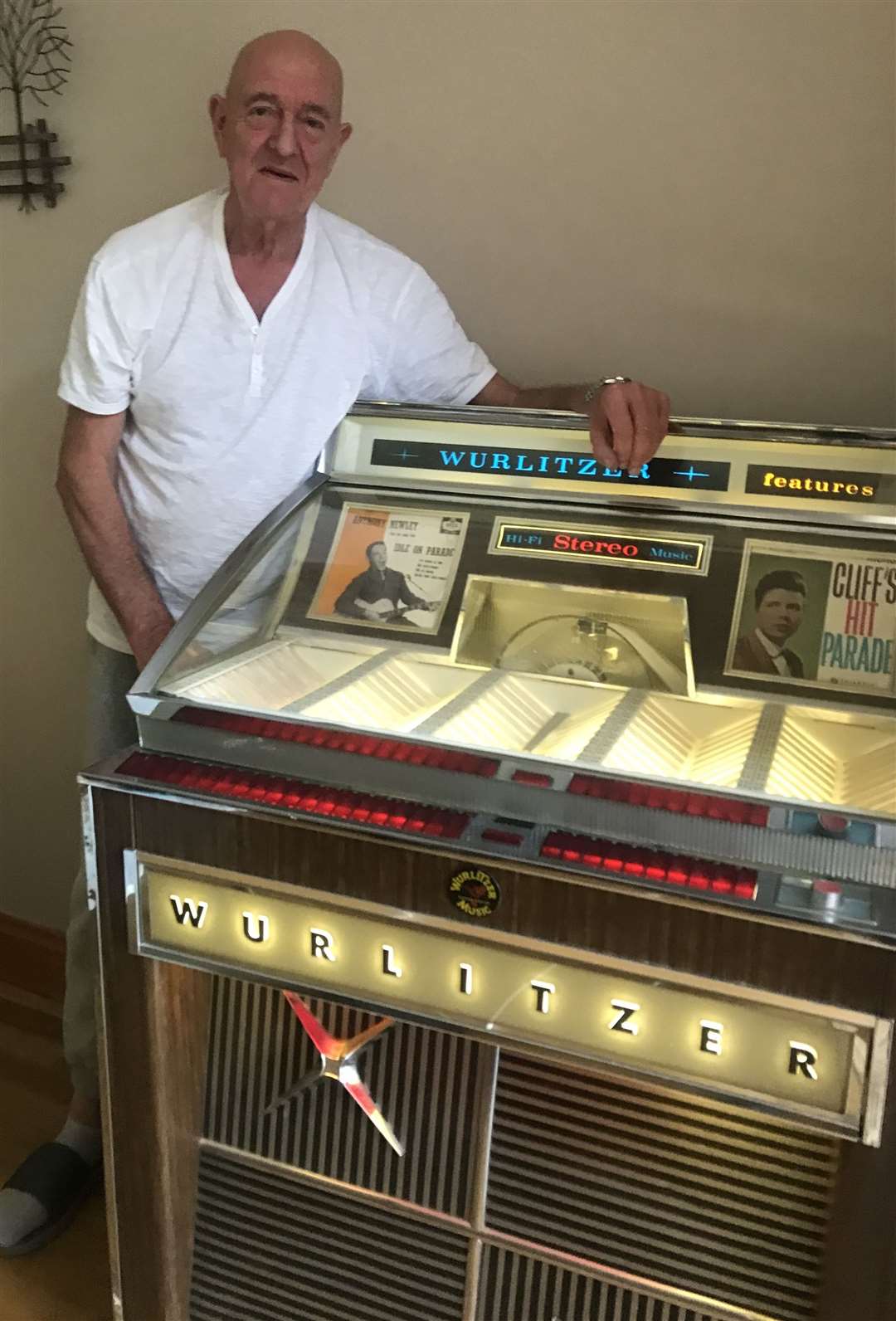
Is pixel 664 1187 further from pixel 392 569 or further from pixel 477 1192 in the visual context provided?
pixel 392 569

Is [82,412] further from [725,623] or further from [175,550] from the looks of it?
[725,623]

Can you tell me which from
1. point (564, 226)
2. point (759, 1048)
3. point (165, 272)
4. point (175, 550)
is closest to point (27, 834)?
point (175, 550)

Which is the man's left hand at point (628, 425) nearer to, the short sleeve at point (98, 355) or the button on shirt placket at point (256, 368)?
the button on shirt placket at point (256, 368)

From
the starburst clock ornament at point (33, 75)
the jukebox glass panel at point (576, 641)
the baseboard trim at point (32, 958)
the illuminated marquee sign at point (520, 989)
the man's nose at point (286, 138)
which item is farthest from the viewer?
the baseboard trim at point (32, 958)

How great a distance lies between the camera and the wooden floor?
5.43 feet

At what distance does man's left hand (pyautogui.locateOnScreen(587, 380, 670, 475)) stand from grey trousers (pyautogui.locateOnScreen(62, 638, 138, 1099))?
88 cm

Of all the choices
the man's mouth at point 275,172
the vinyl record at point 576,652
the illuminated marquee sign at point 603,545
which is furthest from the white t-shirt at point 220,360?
the vinyl record at point 576,652

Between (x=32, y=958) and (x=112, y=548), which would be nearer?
(x=112, y=548)

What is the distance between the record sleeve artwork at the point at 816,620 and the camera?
1.11 m

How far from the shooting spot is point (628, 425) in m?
1.25

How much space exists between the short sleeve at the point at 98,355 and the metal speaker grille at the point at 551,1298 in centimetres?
119

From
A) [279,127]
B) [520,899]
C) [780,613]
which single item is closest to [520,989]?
[520,899]

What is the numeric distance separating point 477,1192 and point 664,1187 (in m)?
0.20

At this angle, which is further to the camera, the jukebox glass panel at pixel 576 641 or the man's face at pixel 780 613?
the man's face at pixel 780 613
